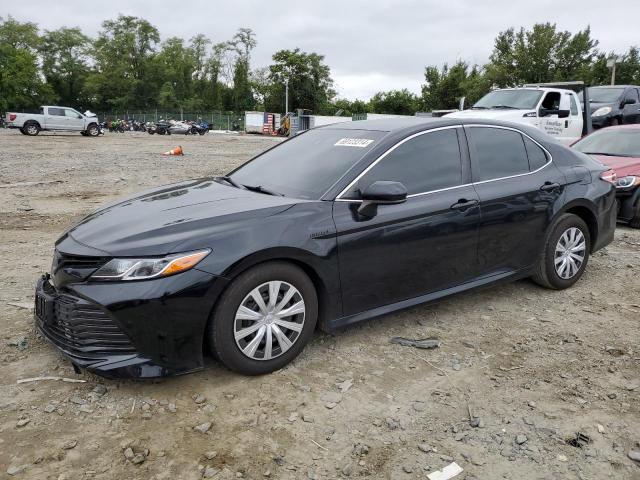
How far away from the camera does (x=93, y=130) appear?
32.9 meters

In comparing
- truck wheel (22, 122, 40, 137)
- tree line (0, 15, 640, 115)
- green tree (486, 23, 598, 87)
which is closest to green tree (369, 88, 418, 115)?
tree line (0, 15, 640, 115)

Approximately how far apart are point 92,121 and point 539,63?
34.6 metres

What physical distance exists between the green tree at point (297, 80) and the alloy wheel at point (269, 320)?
66.7 meters

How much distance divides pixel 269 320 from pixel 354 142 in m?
1.56

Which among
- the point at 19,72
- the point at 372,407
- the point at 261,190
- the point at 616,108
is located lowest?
the point at 372,407

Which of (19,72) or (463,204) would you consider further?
(19,72)

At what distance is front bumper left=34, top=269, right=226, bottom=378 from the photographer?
2.90 metres

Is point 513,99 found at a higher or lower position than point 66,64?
lower

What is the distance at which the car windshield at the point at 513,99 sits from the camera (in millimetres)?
11172

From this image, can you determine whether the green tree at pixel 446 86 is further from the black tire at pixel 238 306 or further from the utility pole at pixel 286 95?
the black tire at pixel 238 306

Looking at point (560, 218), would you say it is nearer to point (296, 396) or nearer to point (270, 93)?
point (296, 396)

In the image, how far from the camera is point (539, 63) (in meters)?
44.1

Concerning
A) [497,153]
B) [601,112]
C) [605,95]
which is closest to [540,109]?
[601,112]

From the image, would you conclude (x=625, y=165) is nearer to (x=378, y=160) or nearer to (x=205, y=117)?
(x=378, y=160)
